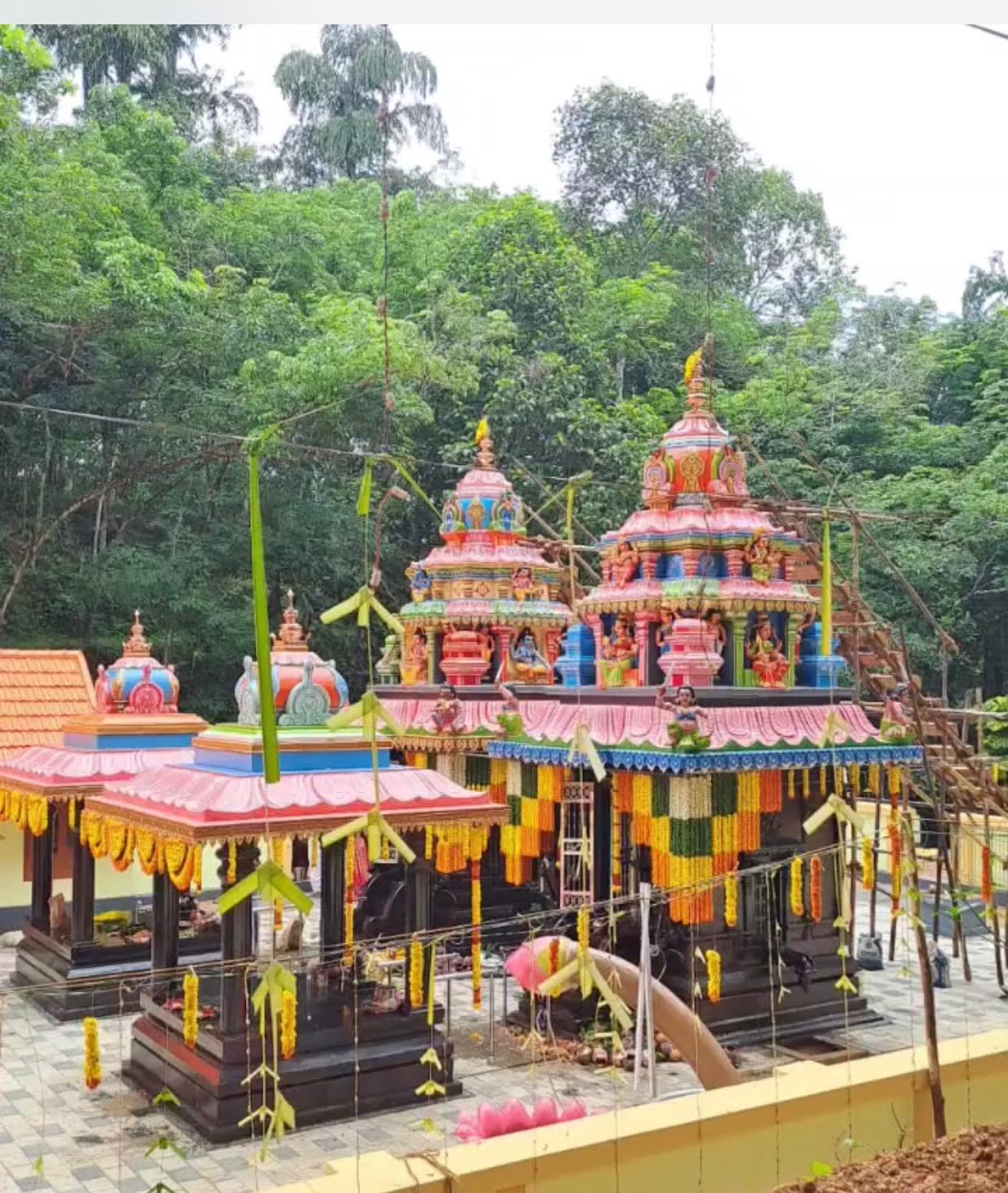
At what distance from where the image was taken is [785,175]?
1067 inches

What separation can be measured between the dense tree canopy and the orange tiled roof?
14.1 ft

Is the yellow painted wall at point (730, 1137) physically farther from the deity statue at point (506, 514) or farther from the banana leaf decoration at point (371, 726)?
the deity statue at point (506, 514)

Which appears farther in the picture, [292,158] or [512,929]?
[292,158]

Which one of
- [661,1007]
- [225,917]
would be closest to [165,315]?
[225,917]

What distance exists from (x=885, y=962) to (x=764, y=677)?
365cm

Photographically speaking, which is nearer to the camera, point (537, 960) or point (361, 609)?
point (361, 609)

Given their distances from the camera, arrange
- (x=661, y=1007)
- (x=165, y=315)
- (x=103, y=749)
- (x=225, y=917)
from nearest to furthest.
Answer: (x=661, y=1007) < (x=225, y=917) < (x=103, y=749) < (x=165, y=315)

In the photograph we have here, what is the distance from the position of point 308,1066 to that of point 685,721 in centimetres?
354

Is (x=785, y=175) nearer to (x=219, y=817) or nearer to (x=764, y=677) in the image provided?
(x=764, y=677)

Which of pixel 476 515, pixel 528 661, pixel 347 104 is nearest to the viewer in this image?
pixel 528 661

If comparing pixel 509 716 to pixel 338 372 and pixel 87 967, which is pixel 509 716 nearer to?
pixel 87 967

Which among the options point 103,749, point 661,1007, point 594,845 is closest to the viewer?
point 661,1007

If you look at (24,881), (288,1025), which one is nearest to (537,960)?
(288,1025)

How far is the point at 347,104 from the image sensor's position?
24.1 m
